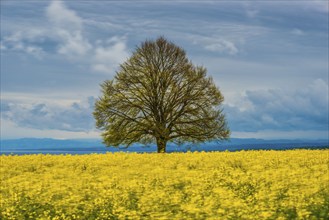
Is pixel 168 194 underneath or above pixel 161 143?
underneath

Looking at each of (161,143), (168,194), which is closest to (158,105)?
(161,143)

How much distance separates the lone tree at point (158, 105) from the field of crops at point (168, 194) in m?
22.8

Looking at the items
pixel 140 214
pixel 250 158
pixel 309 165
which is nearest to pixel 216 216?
pixel 140 214

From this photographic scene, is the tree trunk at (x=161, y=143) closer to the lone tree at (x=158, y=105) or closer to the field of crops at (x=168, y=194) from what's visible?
the lone tree at (x=158, y=105)

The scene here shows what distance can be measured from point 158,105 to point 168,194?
29.1 m

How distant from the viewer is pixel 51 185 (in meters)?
14.3

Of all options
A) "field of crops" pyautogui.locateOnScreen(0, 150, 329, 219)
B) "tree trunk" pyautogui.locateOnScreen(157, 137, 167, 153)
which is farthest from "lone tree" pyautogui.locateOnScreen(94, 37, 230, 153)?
"field of crops" pyautogui.locateOnScreen(0, 150, 329, 219)

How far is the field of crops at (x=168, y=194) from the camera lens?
36.6ft

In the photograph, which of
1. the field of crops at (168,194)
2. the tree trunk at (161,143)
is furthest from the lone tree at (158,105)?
the field of crops at (168,194)

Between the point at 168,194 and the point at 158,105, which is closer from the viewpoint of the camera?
the point at 168,194

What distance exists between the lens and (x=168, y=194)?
41.4ft

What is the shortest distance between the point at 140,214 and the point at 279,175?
5442 millimetres

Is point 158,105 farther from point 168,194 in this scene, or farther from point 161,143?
point 168,194

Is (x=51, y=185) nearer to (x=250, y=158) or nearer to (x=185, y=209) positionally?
(x=185, y=209)
